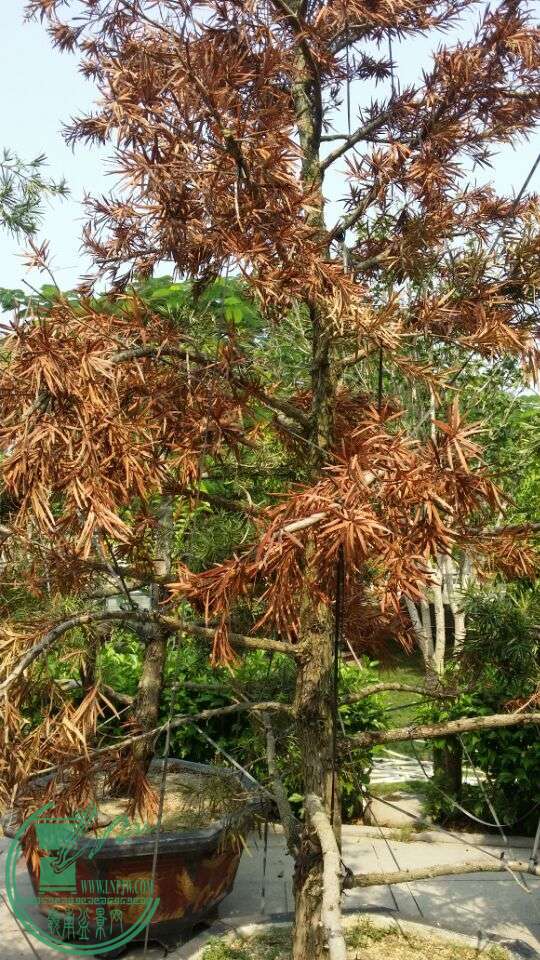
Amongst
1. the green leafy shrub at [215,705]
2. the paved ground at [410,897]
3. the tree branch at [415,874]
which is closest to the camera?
the tree branch at [415,874]

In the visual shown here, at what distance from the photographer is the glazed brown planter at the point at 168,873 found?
2.48 meters

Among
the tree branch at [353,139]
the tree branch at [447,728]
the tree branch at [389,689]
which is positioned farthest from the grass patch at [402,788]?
the tree branch at [353,139]

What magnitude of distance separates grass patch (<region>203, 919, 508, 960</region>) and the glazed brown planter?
0.85 feet

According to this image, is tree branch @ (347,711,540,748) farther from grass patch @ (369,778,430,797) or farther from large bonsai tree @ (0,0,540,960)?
grass patch @ (369,778,430,797)

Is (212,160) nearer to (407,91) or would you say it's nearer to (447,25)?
(407,91)

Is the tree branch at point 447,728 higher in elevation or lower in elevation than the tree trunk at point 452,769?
higher

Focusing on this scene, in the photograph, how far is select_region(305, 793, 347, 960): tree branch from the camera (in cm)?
112

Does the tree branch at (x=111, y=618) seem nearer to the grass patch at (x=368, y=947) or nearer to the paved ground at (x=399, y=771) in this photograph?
the grass patch at (x=368, y=947)

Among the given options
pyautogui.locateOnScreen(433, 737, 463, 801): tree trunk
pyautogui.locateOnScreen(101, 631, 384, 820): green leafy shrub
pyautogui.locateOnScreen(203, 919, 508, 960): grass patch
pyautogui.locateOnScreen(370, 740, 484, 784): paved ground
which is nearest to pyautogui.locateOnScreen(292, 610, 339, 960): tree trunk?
pyautogui.locateOnScreen(203, 919, 508, 960): grass patch

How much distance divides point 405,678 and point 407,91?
6.83 meters

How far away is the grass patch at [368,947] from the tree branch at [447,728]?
0.65 metres

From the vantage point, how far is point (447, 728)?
Result: 73.8 inches

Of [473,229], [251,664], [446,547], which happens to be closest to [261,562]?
[446,547]

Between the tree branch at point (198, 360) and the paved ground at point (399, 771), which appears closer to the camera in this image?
the tree branch at point (198, 360)
